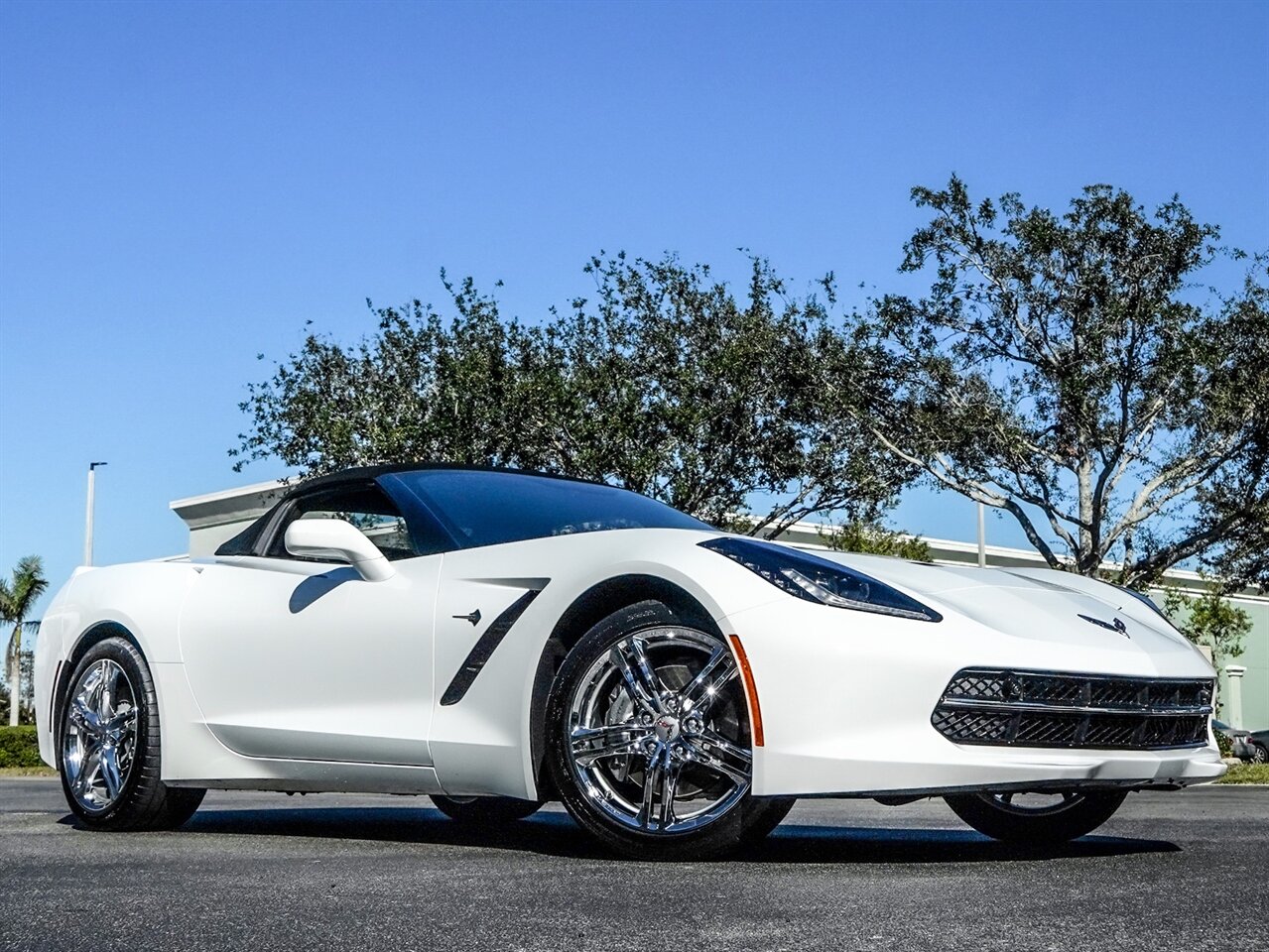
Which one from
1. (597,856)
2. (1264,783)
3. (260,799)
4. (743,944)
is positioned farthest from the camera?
(1264,783)

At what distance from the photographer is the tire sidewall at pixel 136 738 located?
6.24m

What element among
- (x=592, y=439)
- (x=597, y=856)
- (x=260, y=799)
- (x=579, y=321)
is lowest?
(x=260, y=799)

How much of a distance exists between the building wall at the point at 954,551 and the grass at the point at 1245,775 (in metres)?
4.33

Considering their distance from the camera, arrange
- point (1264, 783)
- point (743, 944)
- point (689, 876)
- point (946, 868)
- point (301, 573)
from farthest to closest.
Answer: point (1264, 783) < point (301, 573) < point (946, 868) < point (689, 876) < point (743, 944)

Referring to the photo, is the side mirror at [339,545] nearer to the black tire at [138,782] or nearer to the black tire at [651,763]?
the black tire at [651,763]

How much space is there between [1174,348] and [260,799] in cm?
1760

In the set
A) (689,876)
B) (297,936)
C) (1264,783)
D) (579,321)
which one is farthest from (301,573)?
(579,321)

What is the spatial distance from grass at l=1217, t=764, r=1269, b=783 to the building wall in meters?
4.33

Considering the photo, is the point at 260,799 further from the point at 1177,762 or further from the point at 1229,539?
the point at 1229,539

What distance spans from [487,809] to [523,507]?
1.40 m

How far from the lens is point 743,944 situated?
124 inches

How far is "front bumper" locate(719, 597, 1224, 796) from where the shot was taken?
4492mm

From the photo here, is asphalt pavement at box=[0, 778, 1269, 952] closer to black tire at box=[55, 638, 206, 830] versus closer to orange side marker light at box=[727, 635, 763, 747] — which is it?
black tire at box=[55, 638, 206, 830]

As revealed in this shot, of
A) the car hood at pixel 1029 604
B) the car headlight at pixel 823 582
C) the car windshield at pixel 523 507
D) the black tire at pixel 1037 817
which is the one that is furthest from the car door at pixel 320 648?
the black tire at pixel 1037 817
